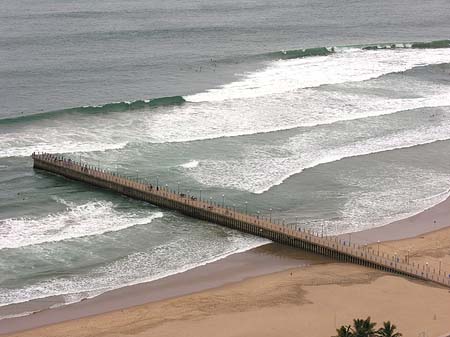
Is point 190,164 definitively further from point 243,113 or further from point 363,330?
point 363,330

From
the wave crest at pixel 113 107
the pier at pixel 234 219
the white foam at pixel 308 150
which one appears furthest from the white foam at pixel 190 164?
the wave crest at pixel 113 107

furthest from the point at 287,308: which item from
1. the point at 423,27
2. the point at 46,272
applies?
the point at 423,27

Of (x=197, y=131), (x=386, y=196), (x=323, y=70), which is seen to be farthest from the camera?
(x=323, y=70)

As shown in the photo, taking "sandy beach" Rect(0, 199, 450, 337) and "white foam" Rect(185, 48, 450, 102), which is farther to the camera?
"white foam" Rect(185, 48, 450, 102)

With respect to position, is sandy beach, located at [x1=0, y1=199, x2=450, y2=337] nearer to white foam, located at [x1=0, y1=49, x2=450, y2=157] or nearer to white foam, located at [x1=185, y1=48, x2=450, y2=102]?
white foam, located at [x1=0, y1=49, x2=450, y2=157]

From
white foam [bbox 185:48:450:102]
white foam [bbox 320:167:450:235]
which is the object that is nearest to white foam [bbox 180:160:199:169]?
white foam [bbox 320:167:450:235]

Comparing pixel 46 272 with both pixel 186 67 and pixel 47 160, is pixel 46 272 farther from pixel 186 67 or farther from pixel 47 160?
pixel 186 67

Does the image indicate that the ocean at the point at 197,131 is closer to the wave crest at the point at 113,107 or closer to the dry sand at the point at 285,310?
the wave crest at the point at 113,107

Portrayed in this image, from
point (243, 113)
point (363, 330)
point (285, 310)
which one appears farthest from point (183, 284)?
point (243, 113)
